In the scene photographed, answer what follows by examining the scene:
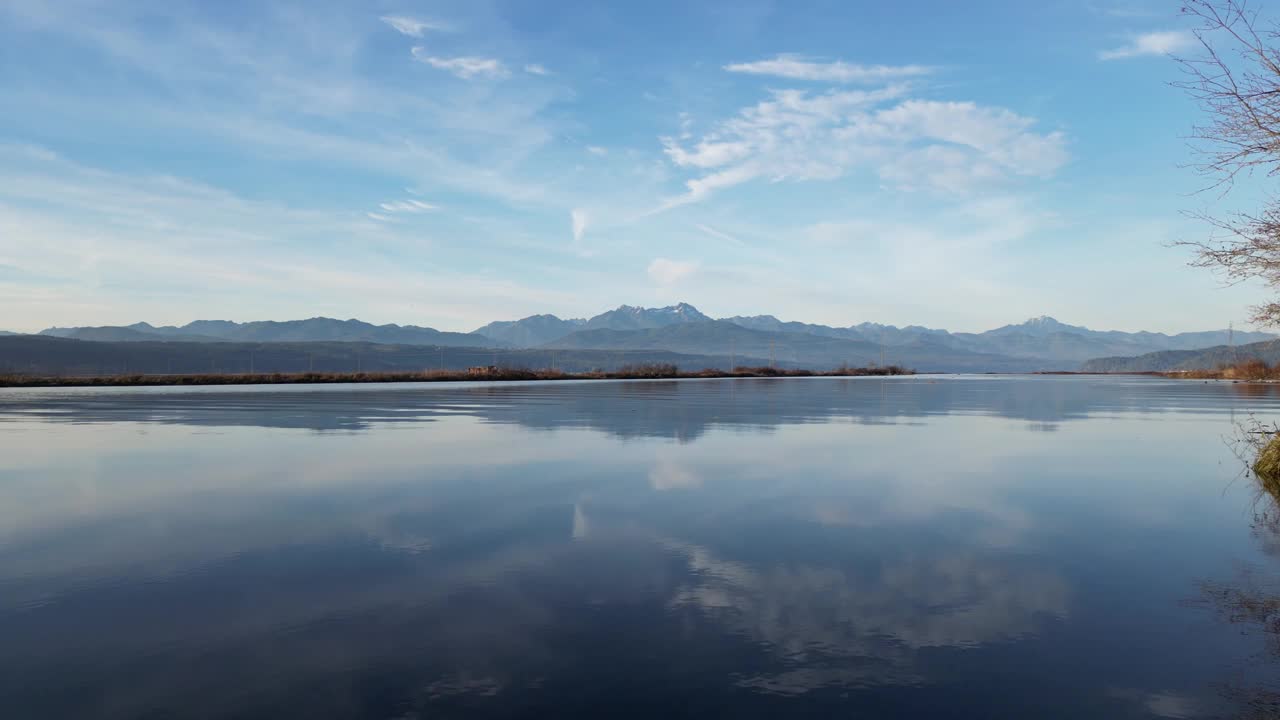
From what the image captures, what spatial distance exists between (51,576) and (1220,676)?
27.7 ft

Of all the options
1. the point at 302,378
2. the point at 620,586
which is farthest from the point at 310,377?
the point at 620,586

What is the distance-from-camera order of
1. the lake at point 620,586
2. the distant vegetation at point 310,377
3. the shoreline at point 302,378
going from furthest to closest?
the distant vegetation at point 310,377
the shoreline at point 302,378
the lake at point 620,586

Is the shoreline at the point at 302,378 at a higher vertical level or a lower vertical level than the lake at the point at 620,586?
higher

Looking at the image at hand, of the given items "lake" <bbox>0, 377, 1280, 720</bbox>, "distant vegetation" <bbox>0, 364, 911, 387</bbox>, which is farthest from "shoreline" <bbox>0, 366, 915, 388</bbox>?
"lake" <bbox>0, 377, 1280, 720</bbox>

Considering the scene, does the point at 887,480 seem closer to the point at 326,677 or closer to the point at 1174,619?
the point at 1174,619

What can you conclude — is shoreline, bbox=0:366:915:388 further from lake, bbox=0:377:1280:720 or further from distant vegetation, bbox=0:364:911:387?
lake, bbox=0:377:1280:720

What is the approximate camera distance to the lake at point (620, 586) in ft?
14.1

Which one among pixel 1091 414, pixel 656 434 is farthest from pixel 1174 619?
→ pixel 1091 414

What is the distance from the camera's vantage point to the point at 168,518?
29.9ft

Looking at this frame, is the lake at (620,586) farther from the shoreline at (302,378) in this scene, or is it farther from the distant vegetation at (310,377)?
the distant vegetation at (310,377)

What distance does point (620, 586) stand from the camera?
20.7 feet

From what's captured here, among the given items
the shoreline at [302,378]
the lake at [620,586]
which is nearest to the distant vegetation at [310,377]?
the shoreline at [302,378]

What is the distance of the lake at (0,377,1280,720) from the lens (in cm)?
431

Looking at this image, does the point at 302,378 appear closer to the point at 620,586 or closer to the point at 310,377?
the point at 310,377
